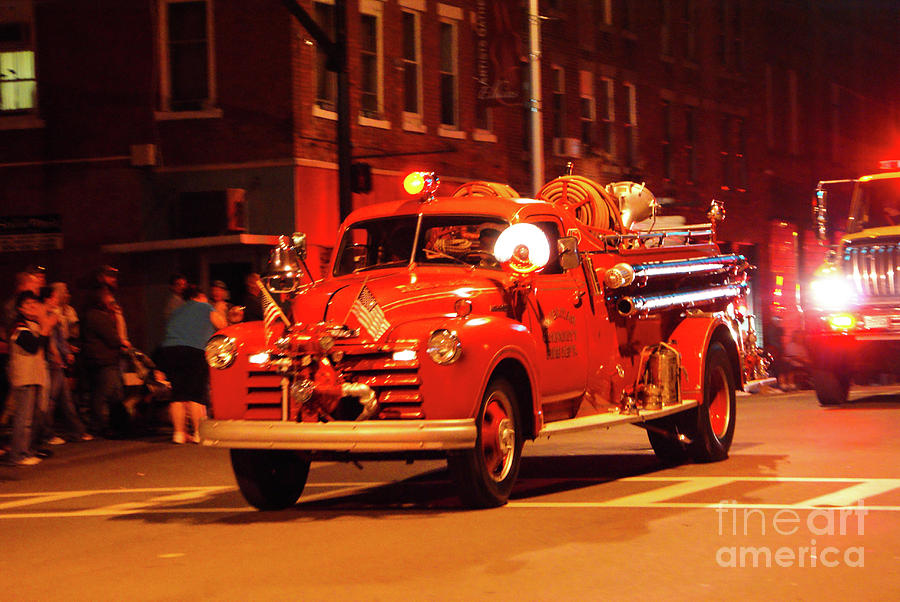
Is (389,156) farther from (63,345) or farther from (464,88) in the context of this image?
(63,345)

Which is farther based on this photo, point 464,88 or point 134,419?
point 464,88

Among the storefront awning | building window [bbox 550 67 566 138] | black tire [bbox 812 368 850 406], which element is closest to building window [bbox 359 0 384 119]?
the storefront awning

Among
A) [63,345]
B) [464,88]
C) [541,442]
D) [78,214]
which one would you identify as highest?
[464,88]

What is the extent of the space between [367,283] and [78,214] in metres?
16.1

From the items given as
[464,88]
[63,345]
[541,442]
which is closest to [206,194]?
[464,88]

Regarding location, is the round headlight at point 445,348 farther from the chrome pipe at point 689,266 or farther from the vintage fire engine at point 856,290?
the vintage fire engine at point 856,290

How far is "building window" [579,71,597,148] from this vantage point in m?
35.9

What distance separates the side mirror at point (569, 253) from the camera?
1088cm

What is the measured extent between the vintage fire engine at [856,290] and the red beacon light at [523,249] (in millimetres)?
9980

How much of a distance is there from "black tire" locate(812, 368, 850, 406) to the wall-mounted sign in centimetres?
1292

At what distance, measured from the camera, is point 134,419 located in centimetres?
1817

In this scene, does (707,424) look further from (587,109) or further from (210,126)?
(587,109)

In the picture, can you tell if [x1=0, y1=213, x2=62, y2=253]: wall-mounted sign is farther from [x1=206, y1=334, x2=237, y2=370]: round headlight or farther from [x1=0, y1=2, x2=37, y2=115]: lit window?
[x1=206, y1=334, x2=237, y2=370]: round headlight

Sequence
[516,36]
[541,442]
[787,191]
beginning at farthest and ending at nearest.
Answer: [787,191] < [516,36] < [541,442]
